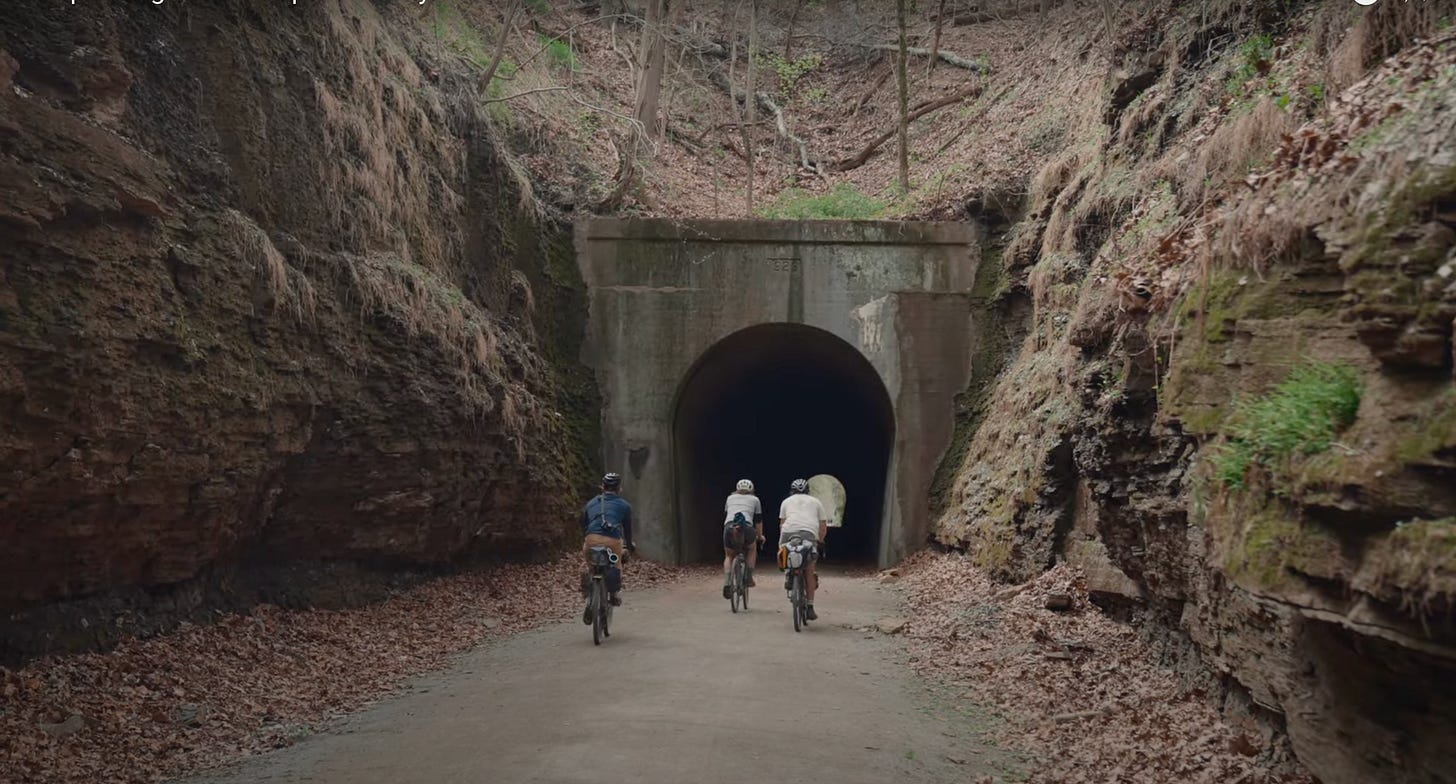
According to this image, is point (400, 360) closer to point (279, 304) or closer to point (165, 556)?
point (279, 304)

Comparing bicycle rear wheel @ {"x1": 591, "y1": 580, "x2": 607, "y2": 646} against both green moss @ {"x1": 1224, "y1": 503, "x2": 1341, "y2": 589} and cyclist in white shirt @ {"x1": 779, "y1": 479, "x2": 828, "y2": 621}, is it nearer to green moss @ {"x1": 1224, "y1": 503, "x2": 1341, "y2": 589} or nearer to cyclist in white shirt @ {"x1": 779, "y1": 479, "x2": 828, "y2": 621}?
cyclist in white shirt @ {"x1": 779, "y1": 479, "x2": 828, "y2": 621}

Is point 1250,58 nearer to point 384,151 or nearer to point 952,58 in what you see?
point 384,151

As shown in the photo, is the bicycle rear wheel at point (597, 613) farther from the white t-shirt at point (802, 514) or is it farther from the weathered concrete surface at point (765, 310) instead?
the weathered concrete surface at point (765, 310)

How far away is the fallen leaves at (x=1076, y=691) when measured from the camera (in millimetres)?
5523

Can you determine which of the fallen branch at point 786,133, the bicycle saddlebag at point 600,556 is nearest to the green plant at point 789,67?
the fallen branch at point 786,133

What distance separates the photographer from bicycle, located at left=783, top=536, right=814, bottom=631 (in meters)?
10.3

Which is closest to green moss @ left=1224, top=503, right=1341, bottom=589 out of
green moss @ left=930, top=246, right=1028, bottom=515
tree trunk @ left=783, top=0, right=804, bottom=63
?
green moss @ left=930, top=246, right=1028, bottom=515

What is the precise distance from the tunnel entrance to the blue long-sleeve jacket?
296 inches

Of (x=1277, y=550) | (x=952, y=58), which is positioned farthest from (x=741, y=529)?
(x=952, y=58)

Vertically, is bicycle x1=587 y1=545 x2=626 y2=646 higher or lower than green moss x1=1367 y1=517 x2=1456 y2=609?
lower

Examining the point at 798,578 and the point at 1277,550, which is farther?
the point at 798,578

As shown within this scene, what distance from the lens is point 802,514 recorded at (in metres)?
10.9

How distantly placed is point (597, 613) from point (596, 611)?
0.07 ft

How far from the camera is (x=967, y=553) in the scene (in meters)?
14.0
